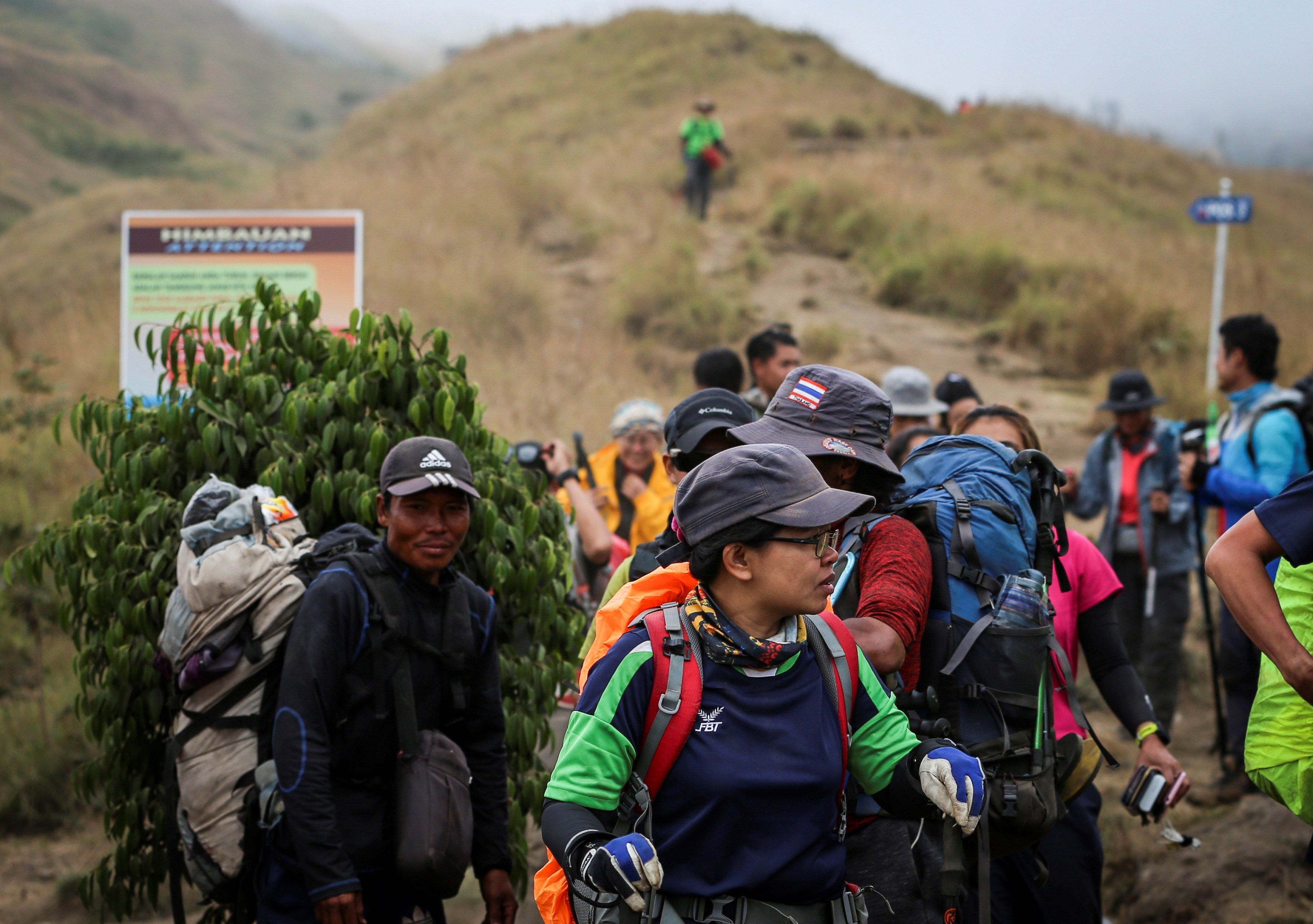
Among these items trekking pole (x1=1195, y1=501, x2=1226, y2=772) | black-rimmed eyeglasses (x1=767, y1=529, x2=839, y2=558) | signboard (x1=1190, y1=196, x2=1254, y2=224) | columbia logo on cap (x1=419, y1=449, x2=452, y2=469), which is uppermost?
signboard (x1=1190, y1=196, x2=1254, y2=224)

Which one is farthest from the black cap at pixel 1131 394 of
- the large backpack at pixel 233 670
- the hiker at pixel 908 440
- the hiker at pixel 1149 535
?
the large backpack at pixel 233 670

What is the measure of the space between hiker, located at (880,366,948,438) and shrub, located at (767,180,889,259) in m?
13.9

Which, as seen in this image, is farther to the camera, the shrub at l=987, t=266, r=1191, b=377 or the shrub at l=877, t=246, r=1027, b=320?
the shrub at l=877, t=246, r=1027, b=320

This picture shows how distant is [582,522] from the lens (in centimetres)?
521

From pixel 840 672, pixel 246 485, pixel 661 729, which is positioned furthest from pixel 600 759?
pixel 246 485

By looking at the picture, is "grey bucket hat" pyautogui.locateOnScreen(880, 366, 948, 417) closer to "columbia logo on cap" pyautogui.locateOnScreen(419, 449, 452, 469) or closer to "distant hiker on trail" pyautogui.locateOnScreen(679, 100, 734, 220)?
"columbia logo on cap" pyautogui.locateOnScreen(419, 449, 452, 469)

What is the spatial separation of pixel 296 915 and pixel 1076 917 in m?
2.20

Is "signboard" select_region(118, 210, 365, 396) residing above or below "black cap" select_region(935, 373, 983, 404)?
above

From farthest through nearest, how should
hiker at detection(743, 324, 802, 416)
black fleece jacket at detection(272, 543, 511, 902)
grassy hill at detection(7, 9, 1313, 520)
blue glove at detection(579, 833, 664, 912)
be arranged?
grassy hill at detection(7, 9, 1313, 520) < hiker at detection(743, 324, 802, 416) < black fleece jacket at detection(272, 543, 511, 902) < blue glove at detection(579, 833, 664, 912)

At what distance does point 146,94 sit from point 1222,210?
47.0 meters

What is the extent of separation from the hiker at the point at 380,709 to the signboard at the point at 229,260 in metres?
3.28

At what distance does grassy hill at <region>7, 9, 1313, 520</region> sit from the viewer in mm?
14539

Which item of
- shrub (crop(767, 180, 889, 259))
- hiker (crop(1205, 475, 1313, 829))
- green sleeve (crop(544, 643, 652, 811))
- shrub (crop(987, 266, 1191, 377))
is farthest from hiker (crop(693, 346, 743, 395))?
shrub (crop(767, 180, 889, 259))

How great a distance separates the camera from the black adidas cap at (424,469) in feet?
10.00
